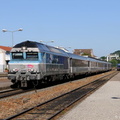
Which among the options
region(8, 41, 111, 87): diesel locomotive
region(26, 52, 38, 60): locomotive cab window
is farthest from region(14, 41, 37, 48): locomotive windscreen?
region(26, 52, 38, 60): locomotive cab window

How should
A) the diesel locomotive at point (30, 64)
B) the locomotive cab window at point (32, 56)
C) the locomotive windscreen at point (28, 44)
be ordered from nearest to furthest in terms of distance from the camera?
the diesel locomotive at point (30, 64) → the locomotive cab window at point (32, 56) → the locomotive windscreen at point (28, 44)

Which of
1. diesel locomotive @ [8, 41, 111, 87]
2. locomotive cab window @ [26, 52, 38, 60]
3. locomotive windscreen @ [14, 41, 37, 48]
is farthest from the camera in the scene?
locomotive windscreen @ [14, 41, 37, 48]

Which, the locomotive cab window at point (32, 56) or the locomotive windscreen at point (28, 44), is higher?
the locomotive windscreen at point (28, 44)

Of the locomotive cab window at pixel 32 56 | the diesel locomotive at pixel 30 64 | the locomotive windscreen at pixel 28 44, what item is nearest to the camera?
the diesel locomotive at pixel 30 64

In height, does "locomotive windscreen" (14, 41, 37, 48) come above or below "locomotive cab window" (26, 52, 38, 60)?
above

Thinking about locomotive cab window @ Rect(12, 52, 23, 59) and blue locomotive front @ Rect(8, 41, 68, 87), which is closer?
blue locomotive front @ Rect(8, 41, 68, 87)

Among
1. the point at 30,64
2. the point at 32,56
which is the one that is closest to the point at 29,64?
the point at 30,64

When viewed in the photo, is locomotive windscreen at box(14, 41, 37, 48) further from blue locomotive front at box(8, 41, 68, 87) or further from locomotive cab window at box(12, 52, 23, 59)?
locomotive cab window at box(12, 52, 23, 59)

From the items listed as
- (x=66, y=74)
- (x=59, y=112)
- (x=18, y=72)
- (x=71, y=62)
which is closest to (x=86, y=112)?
(x=59, y=112)

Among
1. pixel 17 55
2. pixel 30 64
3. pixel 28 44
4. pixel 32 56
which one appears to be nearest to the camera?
pixel 30 64

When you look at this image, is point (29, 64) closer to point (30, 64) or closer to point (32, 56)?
point (30, 64)

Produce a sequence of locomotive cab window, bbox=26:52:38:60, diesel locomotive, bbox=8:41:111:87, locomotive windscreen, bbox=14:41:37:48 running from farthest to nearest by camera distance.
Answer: locomotive windscreen, bbox=14:41:37:48 → locomotive cab window, bbox=26:52:38:60 → diesel locomotive, bbox=8:41:111:87

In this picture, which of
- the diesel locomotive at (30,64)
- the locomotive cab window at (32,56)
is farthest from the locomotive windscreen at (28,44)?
the locomotive cab window at (32,56)

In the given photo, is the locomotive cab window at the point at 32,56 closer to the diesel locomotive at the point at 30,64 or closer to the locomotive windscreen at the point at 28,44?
the diesel locomotive at the point at 30,64
